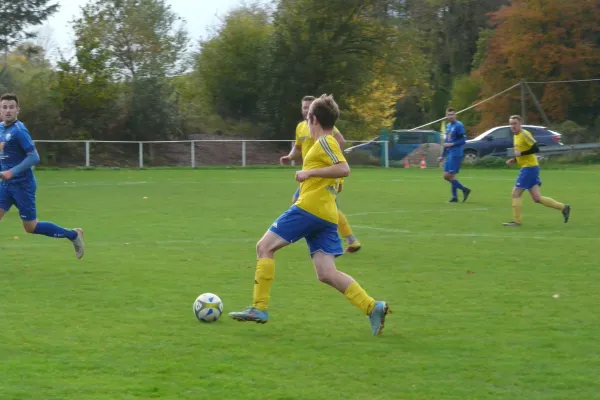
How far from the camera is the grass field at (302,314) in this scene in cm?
577

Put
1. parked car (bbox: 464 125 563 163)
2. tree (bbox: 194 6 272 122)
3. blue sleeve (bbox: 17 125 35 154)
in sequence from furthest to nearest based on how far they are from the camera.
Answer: tree (bbox: 194 6 272 122) → parked car (bbox: 464 125 563 163) → blue sleeve (bbox: 17 125 35 154)

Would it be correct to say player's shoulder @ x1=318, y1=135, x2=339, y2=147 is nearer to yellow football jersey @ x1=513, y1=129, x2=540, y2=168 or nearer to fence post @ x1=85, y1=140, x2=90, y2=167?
yellow football jersey @ x1=513, y1=129, x2=540, y2=168

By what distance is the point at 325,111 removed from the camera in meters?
7.03

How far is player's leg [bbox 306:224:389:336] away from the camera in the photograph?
709 cm

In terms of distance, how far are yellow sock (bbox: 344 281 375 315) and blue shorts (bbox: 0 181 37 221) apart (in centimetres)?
464

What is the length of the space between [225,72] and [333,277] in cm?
3856

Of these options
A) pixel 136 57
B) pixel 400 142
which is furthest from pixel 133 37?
pixel 400 142

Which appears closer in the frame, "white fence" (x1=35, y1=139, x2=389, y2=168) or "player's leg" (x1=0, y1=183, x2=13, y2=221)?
"player's leg" (x1=0, y1=183, x2=13, y2=221)

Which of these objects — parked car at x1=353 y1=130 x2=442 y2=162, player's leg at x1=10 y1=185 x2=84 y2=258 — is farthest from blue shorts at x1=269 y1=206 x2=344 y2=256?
parked car at x1=353 y1=130 x2=442 y2=162

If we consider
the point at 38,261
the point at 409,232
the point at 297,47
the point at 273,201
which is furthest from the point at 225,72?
the point at 38,261

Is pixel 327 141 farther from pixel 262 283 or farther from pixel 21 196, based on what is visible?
pixel 21 196

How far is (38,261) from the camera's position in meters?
11.1

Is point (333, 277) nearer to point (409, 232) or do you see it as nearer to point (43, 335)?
point (43, 335)

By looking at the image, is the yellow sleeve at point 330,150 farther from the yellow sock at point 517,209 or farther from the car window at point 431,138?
the car window at point 431,138
